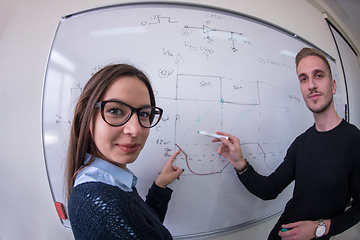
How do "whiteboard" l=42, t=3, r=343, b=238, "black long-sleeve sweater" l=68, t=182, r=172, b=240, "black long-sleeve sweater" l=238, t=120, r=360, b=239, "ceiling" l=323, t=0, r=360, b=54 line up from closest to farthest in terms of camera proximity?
"black long-sleeve sweater" l=68, t=182, r=172, b=240 → "black long-sleeve sweater" l=238, t=120, r=360, b=239 → "whiteboard" l=42, t=3, r=343, b=238 → "ceiling" l=323, t=0, r=360, b=54

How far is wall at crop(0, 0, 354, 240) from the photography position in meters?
0.69

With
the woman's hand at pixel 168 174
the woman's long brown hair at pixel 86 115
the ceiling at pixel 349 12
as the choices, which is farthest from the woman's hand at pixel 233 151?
the ceiling at pixel 349 12

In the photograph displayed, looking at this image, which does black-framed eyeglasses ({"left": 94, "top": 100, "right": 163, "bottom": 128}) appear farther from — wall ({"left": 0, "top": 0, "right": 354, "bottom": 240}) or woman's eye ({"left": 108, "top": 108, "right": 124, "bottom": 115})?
wall ({"left": 0, "top": 0, "right": 354, "bottom": 240})

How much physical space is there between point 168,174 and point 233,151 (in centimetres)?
34

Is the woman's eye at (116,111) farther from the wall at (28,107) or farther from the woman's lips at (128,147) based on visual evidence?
the wall at (28,107)

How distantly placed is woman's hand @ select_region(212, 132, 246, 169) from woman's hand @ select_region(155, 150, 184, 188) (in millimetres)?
233

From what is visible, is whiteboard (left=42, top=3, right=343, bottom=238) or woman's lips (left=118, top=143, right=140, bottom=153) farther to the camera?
whiteboard (left=42, top=3, right=343, bottom=238)

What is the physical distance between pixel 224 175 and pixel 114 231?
572 mm

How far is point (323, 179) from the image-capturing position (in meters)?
0.56

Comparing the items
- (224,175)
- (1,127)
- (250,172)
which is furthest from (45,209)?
(250,172)

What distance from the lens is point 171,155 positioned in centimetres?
65

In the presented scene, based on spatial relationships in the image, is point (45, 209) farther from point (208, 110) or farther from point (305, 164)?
point (305, 164)

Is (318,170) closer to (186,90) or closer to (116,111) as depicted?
(186,90)

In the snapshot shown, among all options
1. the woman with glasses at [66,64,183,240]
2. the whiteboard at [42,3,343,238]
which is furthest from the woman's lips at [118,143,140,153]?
the whiteboard at [42,3,343,238]
